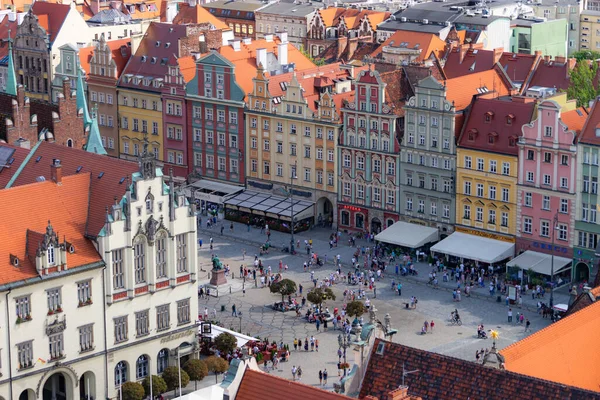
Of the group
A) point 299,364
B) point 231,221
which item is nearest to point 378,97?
point 231,221

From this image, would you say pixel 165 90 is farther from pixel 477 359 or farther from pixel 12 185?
pixel 477 359

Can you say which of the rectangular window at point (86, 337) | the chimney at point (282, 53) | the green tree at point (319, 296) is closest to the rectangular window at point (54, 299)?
the rectangular window at point (86, 337)

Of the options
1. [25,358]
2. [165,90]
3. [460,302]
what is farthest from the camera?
[165,90]

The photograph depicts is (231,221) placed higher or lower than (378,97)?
lower

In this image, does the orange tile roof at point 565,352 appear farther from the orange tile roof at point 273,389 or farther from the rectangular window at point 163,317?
the rectangular window at point 163,317

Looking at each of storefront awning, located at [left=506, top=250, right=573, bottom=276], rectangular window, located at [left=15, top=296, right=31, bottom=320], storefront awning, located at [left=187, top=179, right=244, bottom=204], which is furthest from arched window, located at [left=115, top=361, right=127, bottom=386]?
storefront awning, located at [left=187, top=179, right=244, bottom=204]
